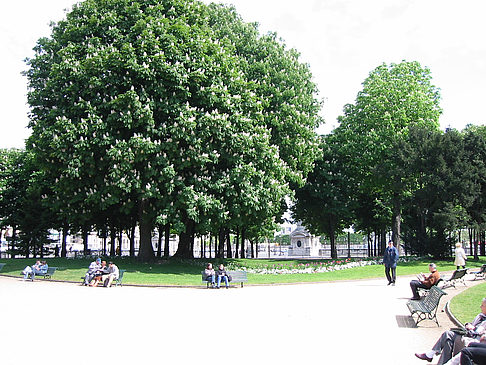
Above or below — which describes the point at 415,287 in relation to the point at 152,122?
below

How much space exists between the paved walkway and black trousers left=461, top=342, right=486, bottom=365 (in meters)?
1.26

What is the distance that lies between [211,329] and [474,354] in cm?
570

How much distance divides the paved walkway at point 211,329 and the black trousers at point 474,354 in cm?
126

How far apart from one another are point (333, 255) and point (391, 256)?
28937 mm

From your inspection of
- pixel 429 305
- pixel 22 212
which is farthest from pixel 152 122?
pixel 22 212

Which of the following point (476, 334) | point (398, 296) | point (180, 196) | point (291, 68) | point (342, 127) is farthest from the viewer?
point (342, 127)

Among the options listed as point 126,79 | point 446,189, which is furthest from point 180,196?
point 446,189

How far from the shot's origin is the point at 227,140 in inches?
1104

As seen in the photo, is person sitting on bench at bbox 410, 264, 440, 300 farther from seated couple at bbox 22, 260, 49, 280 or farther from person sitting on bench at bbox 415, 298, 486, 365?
seated couple at bbox 22, 260, 49, 280

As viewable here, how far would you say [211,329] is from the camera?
34.1 ft

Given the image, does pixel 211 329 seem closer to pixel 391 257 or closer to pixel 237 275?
pixel 237 275

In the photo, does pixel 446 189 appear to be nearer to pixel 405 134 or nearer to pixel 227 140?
pixel 405 134

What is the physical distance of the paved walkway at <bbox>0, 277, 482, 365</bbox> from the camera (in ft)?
26.1

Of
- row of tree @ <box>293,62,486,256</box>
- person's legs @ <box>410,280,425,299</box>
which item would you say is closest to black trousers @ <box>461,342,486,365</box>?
person's legs @ <box>410,280,425,299</box>
